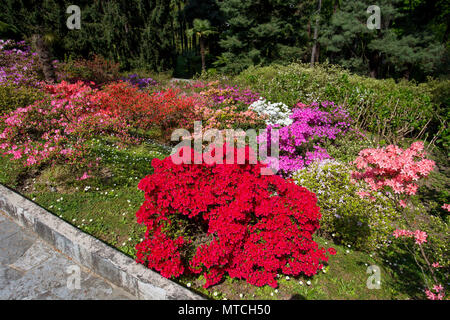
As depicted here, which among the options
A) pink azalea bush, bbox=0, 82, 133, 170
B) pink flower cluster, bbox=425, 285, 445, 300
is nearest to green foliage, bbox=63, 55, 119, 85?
pink azalea bush, bbox=0, 82, 133, 170

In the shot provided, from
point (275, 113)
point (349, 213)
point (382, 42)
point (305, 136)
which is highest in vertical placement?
point (382, 42)

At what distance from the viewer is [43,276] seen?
10.5 ft

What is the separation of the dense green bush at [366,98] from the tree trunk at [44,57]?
8211mm

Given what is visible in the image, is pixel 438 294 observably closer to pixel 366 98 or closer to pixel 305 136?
pixel 305 136

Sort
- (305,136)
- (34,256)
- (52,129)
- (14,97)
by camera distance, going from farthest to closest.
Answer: (14,97) < (305,136) < (52,129) < (34,256)

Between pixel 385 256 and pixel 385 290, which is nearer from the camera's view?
pixel 385 290

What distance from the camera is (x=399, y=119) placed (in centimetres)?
773

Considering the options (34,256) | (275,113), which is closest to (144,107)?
(275,113)

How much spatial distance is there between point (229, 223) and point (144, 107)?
208 inches

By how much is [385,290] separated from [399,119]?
642 centimetres

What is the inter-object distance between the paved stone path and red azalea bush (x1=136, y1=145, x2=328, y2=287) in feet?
2.15

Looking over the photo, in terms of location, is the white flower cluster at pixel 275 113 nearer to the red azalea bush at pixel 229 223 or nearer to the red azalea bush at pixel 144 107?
the red azalea bush at pixel 144 107

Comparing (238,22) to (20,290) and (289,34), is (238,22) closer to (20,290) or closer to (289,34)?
(289,34)
